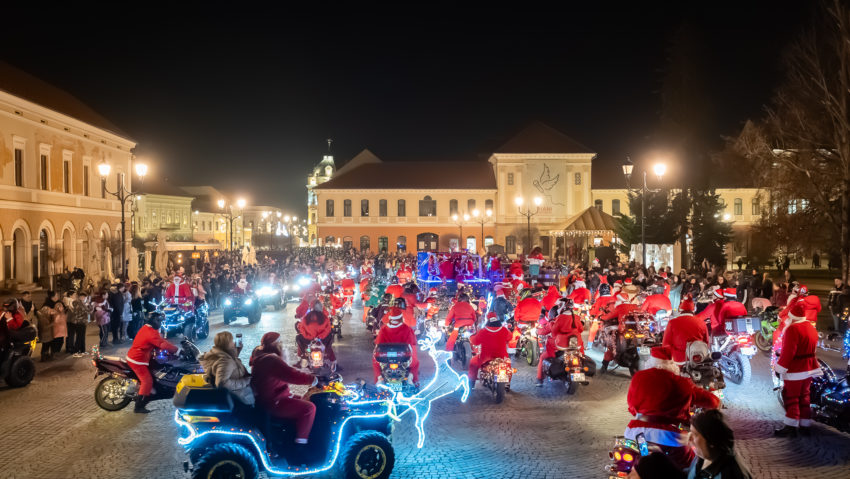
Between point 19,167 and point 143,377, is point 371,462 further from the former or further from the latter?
point 19,167

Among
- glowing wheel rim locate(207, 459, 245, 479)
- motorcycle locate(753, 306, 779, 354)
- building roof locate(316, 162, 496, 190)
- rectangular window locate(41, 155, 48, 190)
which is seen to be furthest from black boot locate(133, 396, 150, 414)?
building roof locate(316, 162, 496, 190)

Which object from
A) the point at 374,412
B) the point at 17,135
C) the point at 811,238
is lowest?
the point at 374,412

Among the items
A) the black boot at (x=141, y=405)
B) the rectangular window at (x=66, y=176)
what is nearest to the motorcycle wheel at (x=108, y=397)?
the black boot at (x=141, y=405)

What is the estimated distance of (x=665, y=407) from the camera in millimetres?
6004

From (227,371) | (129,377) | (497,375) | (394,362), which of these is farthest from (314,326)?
(227,371)

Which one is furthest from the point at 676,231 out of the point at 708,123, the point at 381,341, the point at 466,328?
the point at 381,341

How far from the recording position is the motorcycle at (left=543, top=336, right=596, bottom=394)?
11500 mm

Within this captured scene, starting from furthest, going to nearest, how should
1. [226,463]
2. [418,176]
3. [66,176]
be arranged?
[418,176] < [66,176] < [226,463]

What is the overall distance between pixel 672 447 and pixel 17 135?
3388 cm

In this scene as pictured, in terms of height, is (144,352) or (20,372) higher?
(144,352)

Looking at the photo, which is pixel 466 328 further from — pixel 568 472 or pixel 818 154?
pixel 818 154

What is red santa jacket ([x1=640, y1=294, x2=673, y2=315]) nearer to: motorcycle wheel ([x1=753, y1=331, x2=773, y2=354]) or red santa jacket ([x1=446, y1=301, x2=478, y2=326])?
motorcycle wheel ([x1=753, y1=331, x2=773, y2=354])

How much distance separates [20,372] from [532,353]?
33.8ft

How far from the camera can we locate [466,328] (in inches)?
559
